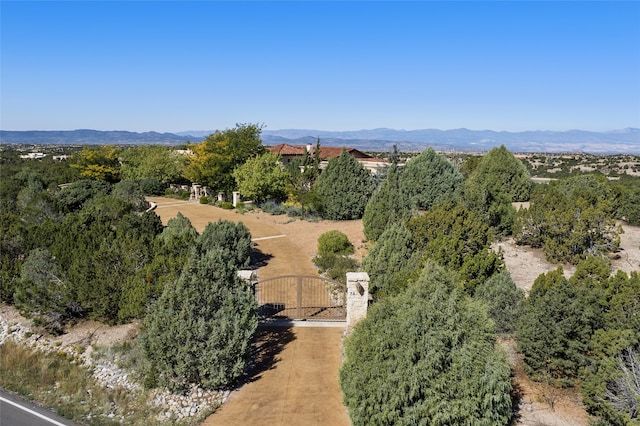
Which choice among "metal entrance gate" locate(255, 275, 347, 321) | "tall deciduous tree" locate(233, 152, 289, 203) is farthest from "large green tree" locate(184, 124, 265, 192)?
"metal entrance gate" locate(255, 275, 347, 321)

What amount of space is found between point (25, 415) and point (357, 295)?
375 inches

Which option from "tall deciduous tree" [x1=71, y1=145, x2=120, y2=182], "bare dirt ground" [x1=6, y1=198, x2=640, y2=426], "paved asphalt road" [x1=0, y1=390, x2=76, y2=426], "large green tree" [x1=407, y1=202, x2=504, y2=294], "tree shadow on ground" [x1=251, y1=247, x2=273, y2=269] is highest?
"tall deciduous tree" [x1=71, y1=145, x2=120, y2=182]

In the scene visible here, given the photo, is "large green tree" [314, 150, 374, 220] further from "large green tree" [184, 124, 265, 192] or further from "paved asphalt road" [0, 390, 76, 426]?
"paved asphalt road" [0, 390, 76, 426]

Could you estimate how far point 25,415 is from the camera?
1094 cm

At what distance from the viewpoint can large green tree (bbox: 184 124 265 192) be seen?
141ft

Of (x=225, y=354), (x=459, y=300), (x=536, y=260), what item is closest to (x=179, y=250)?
(x=225, y=354)

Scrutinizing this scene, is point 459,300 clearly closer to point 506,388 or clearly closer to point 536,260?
point 506,388

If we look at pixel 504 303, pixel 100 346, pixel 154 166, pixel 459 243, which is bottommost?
pixel 100 346

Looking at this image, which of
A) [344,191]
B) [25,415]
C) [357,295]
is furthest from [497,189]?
[25,415]

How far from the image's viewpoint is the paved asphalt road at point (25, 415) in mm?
10562

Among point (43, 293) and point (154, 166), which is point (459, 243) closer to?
point (43, 293)

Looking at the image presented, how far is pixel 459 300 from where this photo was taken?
A: 376 inches

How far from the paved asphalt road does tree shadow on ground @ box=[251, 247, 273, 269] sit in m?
12.0

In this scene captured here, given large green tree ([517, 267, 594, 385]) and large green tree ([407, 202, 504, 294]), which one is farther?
large green tree ([407, 202, 504, 294])
